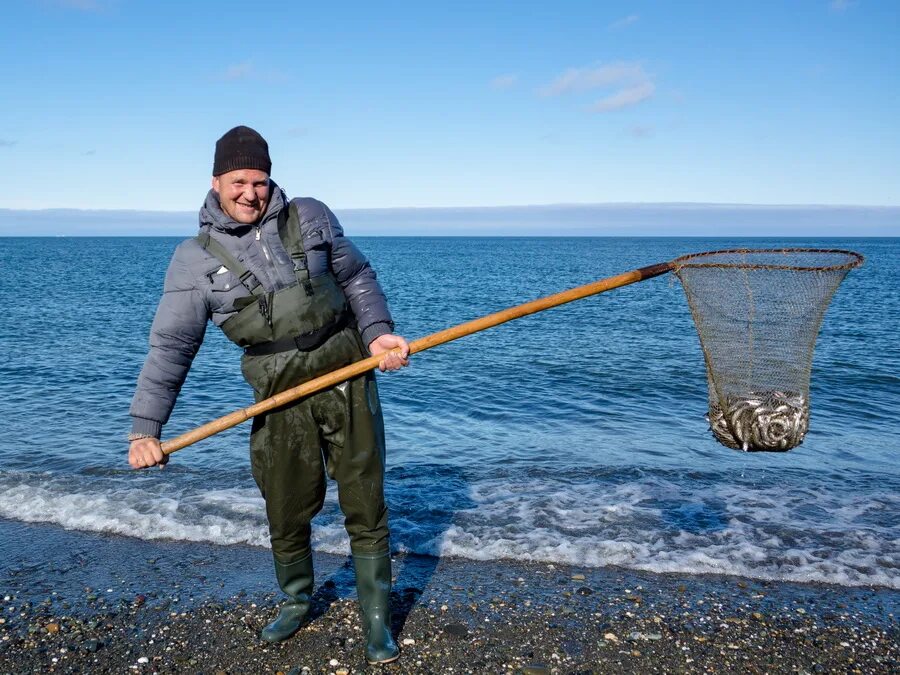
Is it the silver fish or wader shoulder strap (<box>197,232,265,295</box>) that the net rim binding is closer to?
the silver fish

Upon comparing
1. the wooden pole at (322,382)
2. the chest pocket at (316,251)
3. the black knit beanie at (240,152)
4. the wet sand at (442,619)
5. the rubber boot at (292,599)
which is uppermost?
the black knit beanie at (240,152)

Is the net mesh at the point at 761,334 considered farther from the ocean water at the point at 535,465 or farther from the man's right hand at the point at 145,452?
the man's right hand at the point at 145,452

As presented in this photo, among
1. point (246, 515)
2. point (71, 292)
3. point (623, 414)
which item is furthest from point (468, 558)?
point (71, 292)

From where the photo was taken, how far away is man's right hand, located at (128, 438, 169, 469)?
4.00m

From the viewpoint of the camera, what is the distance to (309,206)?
4066 millimetres

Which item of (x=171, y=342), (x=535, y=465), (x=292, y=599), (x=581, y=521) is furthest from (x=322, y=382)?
(x=535, y=465)

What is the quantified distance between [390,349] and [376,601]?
5.00 feet

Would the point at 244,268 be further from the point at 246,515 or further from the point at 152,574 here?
the point at 246,515

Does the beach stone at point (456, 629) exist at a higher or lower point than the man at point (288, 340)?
lower

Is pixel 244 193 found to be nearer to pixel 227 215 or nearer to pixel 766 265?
pixel 227 215

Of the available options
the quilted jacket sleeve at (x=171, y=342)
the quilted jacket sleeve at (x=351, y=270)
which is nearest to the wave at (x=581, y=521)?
the quilted jacket sleeve at (x=171, y=342)

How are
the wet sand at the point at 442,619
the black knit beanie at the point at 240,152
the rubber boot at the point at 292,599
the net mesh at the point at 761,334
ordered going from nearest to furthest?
the black knit beanie at the point at 240,152, the wet sand at the point at 442,619, the rubber boot at the point at 292,599, the net mesh at the point at 761,334

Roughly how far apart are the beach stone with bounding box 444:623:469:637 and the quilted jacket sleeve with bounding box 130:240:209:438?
2.24m

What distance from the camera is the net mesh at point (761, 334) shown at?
522cm
